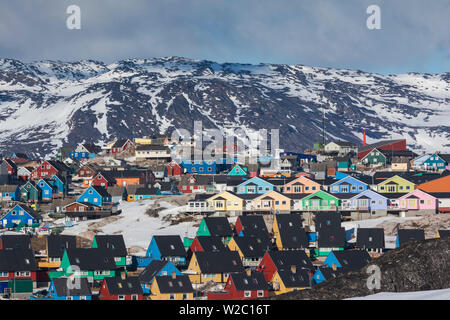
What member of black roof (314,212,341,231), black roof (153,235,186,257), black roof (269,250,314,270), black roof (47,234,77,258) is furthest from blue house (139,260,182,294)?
black roof (314,212,341,231)

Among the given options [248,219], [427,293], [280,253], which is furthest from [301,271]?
[427,293]

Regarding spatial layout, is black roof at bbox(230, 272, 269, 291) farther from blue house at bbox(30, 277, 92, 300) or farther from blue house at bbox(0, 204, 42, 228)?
blue house at bbox(0, 204, 42, 228)

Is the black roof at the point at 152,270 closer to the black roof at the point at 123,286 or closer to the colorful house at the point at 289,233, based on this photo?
the black roof at the point at 123,286

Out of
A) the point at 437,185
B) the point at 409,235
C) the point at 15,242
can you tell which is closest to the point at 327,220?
the point at 409,235

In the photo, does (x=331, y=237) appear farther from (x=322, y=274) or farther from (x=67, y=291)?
(x=67, y=291)

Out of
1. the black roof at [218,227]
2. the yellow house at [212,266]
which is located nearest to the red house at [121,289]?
the yellow house at [212,266]
